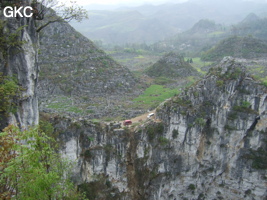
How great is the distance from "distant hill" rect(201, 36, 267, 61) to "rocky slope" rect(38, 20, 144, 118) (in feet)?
135

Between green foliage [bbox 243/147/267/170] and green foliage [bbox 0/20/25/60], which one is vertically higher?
green foliage [bbox 0/20/25/60]

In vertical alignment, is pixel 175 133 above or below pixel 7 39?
below

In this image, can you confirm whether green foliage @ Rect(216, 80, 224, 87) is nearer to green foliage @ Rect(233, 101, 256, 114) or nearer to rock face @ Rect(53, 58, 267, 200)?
rock face @ Rect(53, 58, 267, 200)

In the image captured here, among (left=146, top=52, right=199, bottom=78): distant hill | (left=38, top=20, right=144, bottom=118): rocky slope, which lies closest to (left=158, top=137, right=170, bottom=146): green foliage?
(left=38, top=20, right=144, bottom=118): rocky slope

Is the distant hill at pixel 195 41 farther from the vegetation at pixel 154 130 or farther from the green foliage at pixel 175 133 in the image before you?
the vegetation at pixel 154 130

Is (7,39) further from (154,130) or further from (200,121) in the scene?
(200,121)

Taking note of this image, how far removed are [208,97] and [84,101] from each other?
1929cm

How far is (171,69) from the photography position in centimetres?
5906

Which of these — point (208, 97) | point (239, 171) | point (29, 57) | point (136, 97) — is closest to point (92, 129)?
point (29, 57)

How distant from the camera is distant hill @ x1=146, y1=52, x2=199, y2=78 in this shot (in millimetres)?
57750

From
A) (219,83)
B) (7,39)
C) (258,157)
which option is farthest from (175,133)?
(7,39)

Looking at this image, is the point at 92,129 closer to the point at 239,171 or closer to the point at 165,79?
the point at 239,171

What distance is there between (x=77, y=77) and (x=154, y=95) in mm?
13782

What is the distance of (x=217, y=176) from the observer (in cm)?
2619
